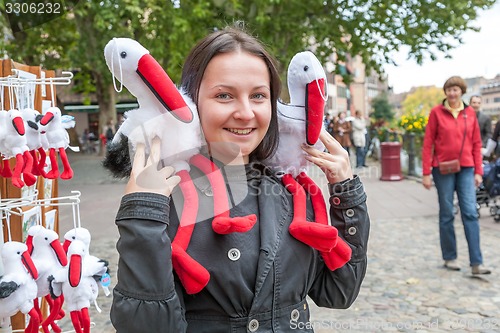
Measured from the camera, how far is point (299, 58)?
172 cm

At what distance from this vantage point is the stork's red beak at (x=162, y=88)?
1.44m

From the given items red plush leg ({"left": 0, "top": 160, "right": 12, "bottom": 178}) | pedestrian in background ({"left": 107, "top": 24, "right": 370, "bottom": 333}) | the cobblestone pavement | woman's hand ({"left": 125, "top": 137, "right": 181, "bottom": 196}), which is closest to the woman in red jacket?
the cobblestone pavement

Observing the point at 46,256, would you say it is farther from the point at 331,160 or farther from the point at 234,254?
the point at 331,160

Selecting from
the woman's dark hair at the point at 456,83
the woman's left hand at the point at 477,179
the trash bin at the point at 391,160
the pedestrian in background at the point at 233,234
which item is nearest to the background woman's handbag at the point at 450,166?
the woman's left hand at the point at 477,179

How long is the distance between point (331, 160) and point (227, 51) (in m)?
0.47

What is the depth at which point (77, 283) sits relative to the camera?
2.39 meters

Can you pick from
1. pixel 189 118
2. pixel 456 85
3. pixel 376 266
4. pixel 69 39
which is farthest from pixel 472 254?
pixel 69 39

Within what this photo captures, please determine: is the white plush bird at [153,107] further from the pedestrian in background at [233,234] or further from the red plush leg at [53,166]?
the red plush leg at [53,166]

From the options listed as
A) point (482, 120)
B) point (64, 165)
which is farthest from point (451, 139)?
point (64, 165)

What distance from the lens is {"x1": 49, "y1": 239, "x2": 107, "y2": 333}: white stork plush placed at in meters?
2.40

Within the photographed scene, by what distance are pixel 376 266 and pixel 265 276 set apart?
451 centimetres

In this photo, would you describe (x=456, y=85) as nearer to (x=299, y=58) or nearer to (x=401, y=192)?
(x=299, y=58)

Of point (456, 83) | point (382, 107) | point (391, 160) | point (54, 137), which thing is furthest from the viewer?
point (382, 107)

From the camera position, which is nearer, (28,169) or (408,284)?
(28,169)
